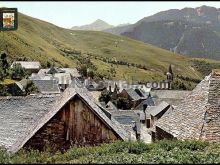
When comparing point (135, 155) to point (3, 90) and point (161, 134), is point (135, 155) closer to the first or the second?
point (161, 134)

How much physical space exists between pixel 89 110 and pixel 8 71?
102 meters

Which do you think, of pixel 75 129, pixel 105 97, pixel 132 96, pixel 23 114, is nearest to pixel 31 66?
pixel 132 96

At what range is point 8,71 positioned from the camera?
118 metres

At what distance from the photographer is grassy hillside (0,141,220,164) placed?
12742mm

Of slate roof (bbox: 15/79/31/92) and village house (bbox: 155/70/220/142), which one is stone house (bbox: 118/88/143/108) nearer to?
slate roof (bbox: 15/79/31/92)

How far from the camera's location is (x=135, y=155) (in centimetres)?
1391

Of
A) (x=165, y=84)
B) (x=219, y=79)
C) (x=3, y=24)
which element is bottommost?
(x=165, y=84)

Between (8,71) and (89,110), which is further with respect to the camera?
(8,71)

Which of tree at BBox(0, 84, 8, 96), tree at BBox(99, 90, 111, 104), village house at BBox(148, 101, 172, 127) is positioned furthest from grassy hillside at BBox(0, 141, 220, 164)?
tree at BBox(99, 90, 111, 104)

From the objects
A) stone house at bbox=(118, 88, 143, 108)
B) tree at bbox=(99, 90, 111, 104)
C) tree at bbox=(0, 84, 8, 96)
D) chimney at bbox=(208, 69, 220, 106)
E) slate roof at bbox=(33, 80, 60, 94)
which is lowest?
stone house at bbox=(118, 88, 143, 108)

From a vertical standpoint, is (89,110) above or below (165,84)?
above

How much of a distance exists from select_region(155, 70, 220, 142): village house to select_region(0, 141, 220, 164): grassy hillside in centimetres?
435

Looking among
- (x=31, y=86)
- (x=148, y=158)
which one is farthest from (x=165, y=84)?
(x=148, y=158)

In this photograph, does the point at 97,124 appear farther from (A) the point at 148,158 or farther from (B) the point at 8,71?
(B) the point at 8,71
